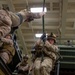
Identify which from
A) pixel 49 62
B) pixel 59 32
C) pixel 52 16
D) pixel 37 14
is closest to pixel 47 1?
pixel 52 16

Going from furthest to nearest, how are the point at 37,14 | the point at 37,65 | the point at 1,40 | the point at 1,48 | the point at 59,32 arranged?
1. the point at 59,32
2. the point at 37,14
3. the point at 37,65
4. the point at 1,48
5. the point at 1,40

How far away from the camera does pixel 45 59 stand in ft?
12.8

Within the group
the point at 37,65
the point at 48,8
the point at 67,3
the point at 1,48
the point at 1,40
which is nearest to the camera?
the point at 1,40

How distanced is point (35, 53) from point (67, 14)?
4570mm

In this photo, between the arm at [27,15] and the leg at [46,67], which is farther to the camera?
Result: the arm at [27,15]

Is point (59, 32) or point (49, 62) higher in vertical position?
point (49, 62)

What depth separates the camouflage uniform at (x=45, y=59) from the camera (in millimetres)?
3498

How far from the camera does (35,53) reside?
423 cm

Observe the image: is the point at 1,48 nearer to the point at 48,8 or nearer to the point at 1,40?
the point at 1,40

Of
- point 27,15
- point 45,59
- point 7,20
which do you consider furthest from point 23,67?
point 7,20

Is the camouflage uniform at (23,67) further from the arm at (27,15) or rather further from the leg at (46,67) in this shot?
the arm at (27,15)

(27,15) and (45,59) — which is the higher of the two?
(27,15)

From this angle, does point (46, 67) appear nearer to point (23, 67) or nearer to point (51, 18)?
point (23, 67)

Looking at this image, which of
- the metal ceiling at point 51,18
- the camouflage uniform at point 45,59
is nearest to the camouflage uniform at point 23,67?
the camouflage uniform at point 45,59
